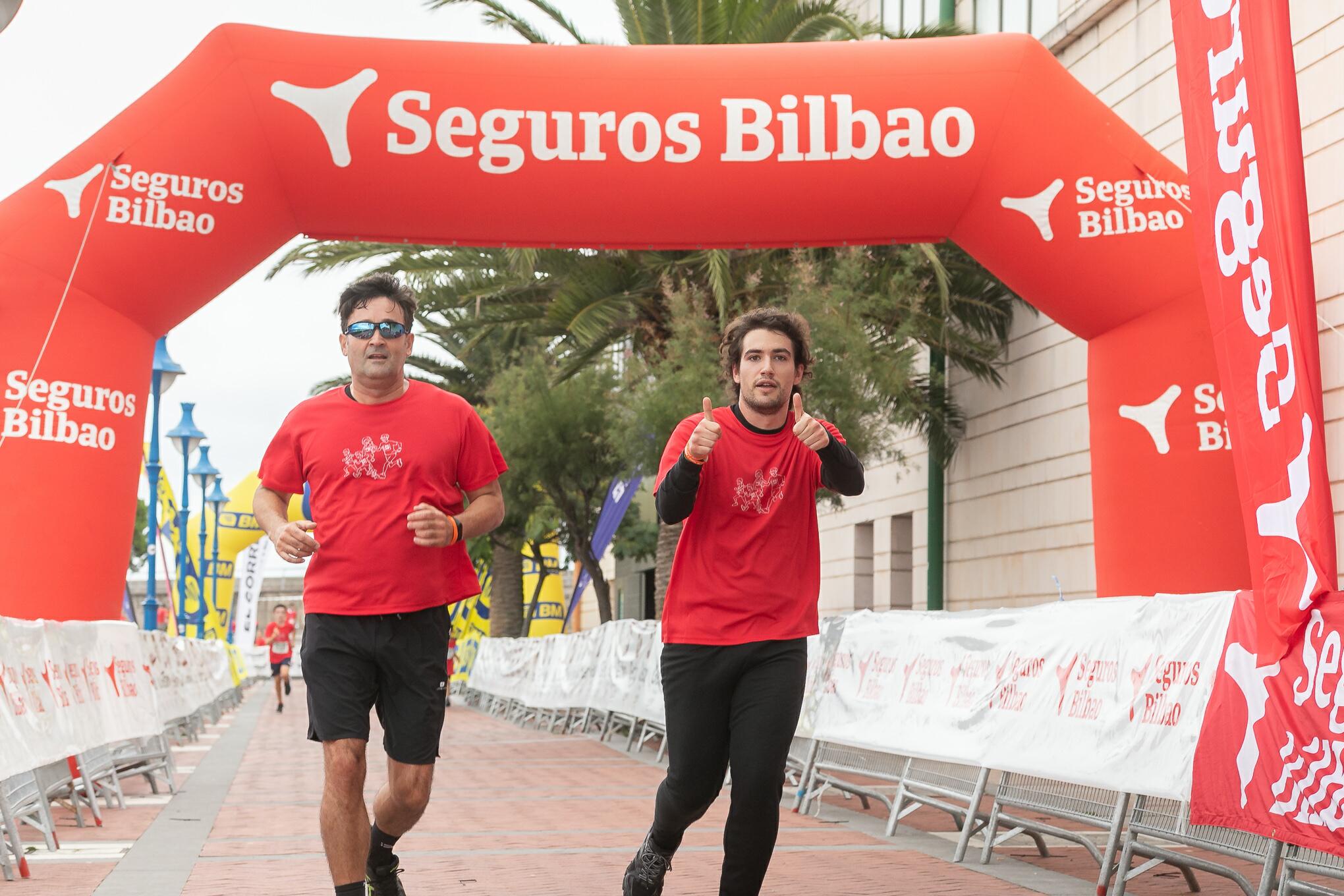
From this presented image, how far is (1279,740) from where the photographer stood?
213 inches

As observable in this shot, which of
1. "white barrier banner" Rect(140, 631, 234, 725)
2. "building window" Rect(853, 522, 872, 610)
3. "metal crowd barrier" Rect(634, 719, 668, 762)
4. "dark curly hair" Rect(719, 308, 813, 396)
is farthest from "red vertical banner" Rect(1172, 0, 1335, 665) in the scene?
"building window" Rect(853, 522, 872, 610)

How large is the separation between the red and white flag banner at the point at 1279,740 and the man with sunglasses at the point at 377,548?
8.91 feet

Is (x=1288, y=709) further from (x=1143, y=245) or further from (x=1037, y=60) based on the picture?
(x=1037, y=60)

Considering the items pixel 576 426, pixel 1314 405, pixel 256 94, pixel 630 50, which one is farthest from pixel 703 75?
pixel 576 426

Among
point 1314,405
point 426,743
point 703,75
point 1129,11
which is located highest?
point 1129,11

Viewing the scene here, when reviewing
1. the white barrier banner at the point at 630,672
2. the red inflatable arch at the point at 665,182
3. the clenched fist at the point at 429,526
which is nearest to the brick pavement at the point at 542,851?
the red inflatable arch at the point at 665,182

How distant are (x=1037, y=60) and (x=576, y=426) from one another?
49.6 feet

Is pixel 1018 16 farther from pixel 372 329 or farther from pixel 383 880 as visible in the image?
pixel 383 880

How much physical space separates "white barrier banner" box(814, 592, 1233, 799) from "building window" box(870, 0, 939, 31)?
42.5ft

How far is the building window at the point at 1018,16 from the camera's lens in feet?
59.6

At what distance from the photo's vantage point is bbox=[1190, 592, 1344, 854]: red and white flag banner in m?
5.13

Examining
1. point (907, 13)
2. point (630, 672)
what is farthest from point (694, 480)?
point (907, 13)

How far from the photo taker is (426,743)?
514cm

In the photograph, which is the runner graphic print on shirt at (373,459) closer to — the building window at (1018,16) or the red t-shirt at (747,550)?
the red t-shirt at (747,550)
